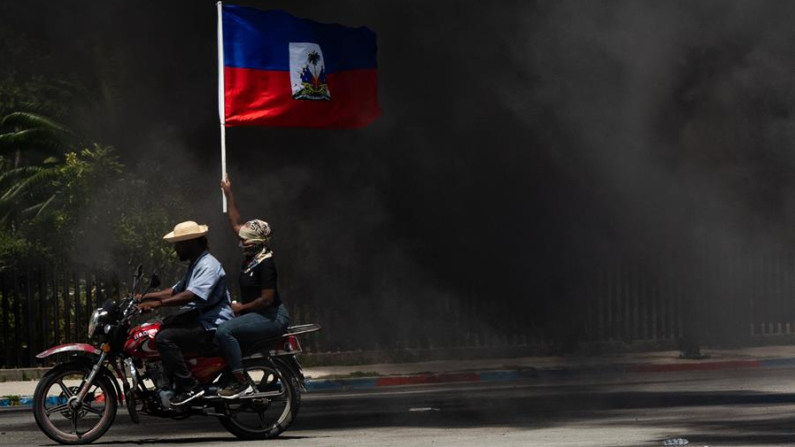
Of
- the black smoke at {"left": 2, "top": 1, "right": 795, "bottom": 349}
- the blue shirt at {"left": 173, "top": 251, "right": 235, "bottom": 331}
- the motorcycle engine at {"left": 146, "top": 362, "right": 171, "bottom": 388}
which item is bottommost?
the motorcycle engine at {"left": 146, "top": 362, "right": 171, "bottom": 388}

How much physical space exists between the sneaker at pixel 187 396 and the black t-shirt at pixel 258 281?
2.09ft

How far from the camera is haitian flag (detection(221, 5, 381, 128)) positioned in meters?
14.6

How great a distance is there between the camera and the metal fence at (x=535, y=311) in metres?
15.7

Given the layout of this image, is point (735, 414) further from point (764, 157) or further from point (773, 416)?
point (764, 157)

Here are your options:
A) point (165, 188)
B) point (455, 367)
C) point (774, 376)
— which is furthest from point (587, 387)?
point (165, 188)

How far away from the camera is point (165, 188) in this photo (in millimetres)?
16922

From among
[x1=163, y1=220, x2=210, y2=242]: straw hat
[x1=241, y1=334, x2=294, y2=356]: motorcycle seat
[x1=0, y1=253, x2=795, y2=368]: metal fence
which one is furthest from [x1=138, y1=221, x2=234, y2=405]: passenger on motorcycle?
[x1=0, y1=253, x2=795, y2=368]: metal fence

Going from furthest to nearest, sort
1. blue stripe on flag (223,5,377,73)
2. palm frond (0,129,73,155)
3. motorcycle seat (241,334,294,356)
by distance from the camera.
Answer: palm frond (0,129,73,155), blue stripe on flag (223,5,377,73), motorcycle seat (241,334,294,356)

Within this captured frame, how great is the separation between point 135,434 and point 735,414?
4025 millimetres

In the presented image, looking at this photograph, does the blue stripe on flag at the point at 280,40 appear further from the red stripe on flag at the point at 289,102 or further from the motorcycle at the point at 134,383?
the motorcycle at the point at 134,383

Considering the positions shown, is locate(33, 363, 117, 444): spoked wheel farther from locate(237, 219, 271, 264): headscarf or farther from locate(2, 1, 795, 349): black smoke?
locate(2, 1, 795, 349): black smoke

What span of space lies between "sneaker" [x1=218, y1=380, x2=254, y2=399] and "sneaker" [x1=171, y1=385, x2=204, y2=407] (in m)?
0.13

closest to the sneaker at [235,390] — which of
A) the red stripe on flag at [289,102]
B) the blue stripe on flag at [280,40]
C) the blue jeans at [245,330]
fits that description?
the blue jeans at [245,330]

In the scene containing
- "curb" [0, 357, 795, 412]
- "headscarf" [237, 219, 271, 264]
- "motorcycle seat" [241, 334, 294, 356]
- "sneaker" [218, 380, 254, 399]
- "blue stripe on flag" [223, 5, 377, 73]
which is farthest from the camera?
"blue stripe on flag" [223, 5, 377, 73]
